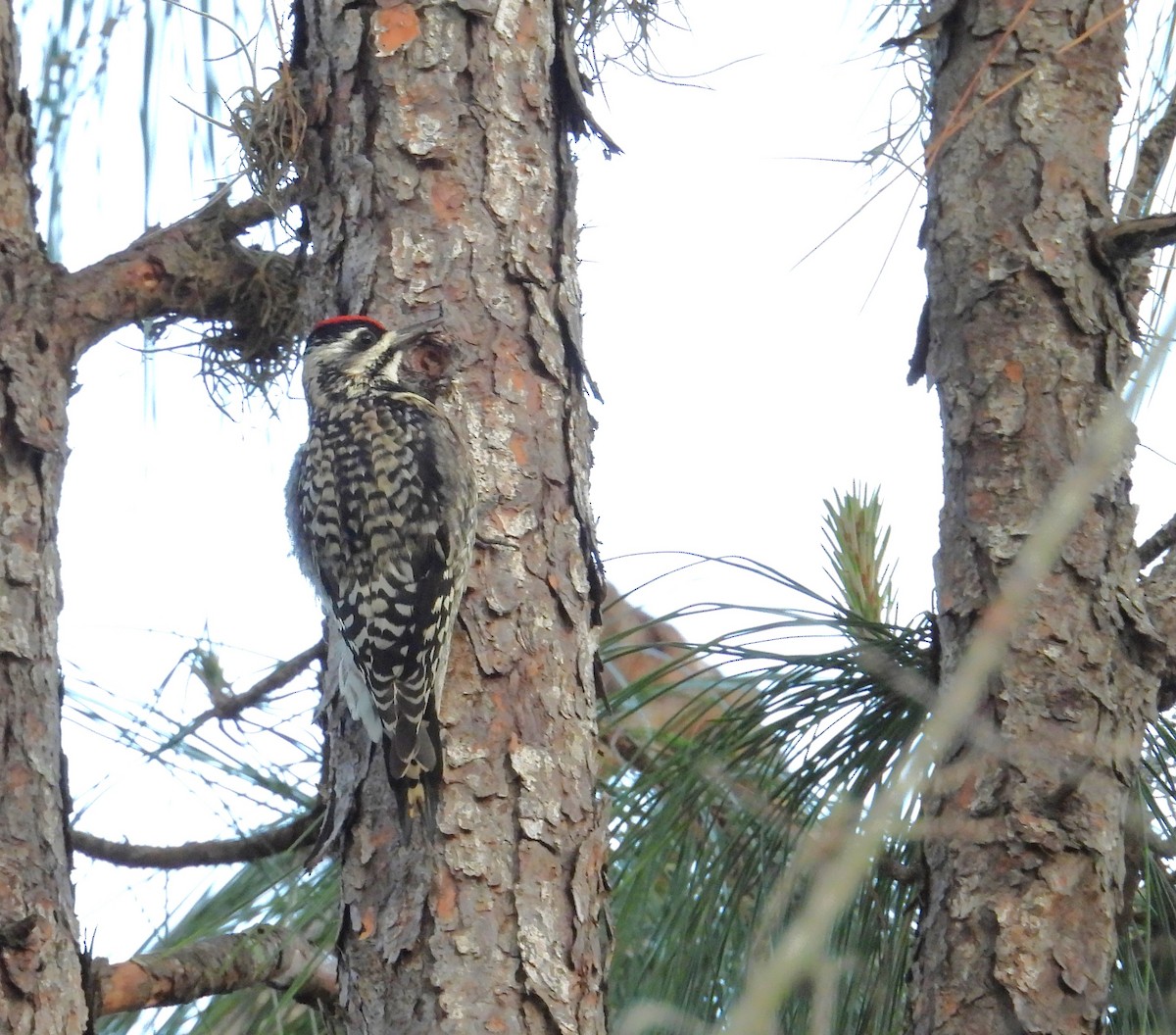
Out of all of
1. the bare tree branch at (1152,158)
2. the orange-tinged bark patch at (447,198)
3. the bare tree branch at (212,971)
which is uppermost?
the bare tree branch at (1152,158)

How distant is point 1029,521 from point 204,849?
142 cm

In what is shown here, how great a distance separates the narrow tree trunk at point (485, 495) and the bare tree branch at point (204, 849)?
16.1 inches

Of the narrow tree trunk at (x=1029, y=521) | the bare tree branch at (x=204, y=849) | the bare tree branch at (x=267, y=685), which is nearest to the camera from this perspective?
the narrow tree trunk at (x=1029, y=521)

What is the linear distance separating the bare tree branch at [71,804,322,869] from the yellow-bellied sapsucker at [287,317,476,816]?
1.09ft

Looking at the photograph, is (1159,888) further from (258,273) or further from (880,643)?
(258,273)

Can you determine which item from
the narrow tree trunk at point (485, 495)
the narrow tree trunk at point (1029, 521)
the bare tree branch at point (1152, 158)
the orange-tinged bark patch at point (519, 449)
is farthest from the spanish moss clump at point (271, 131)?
the bare tree branch at point (1152, 158)

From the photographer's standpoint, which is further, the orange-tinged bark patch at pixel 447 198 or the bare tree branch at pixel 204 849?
the bare tree branch at pixel 204 849

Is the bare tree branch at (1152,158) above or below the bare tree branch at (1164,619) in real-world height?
above

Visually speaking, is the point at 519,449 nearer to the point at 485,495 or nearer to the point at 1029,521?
the point at 485,495

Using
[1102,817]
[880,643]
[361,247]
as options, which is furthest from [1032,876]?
[361,247]

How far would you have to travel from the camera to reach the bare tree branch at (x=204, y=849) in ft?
8.07

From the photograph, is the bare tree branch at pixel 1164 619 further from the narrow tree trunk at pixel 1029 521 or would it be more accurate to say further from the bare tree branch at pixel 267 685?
the bare tree branch at pixel 267 685

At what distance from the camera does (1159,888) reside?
7.39 feet

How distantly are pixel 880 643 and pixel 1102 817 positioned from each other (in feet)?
1.56
